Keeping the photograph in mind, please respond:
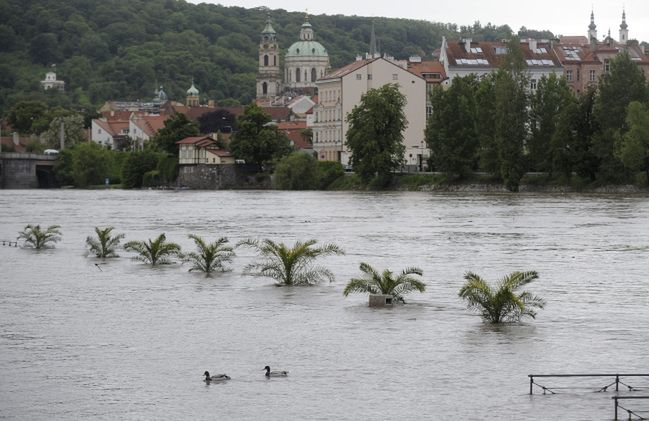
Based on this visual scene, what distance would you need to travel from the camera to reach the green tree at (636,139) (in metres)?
106

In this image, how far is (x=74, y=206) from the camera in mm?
109188

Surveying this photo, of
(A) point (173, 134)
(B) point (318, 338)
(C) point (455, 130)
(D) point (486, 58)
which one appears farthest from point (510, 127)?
(B) point (318, 338)

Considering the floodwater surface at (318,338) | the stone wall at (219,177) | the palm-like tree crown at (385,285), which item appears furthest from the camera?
the stone wall at (219,177)

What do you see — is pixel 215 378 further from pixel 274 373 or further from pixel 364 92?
pixel 364 92

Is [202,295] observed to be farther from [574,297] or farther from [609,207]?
[609,207]

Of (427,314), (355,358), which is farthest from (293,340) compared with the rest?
(427,314)

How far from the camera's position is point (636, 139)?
106 metres

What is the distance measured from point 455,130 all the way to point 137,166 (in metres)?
62.1

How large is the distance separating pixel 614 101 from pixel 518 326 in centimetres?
8566

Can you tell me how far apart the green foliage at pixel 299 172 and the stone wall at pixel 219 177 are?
11.1m

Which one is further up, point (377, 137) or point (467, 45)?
point (467, 45)

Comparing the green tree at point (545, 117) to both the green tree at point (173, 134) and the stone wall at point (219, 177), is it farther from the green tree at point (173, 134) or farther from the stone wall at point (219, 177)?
the green tree at point (173, 134)

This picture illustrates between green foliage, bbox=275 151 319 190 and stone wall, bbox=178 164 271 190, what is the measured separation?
36.3ft

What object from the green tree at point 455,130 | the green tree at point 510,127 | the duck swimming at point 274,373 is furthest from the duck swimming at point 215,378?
the green tree at point 455,130
